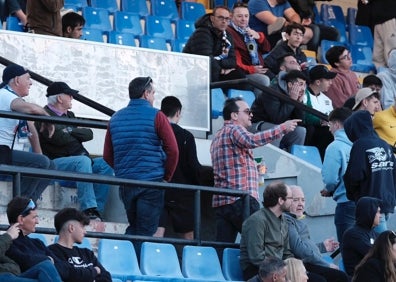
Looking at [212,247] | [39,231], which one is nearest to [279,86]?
[212,247]

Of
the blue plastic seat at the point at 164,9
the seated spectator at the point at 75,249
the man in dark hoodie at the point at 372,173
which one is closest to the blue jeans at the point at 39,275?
the seated spectator at the point at 75,249

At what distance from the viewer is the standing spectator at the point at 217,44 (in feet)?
50.9

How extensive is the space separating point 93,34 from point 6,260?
7.11 meters

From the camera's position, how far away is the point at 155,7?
61.2ft

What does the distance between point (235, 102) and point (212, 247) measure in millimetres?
1320

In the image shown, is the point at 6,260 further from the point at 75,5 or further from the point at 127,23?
the point at 127,23

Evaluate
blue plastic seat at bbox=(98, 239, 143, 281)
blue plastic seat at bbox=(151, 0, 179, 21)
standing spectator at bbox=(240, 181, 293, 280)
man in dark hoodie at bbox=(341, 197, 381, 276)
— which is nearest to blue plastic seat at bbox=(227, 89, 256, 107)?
blue plastic seat at bbox=(151, 0, 179, 21)

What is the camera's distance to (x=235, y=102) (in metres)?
12.8

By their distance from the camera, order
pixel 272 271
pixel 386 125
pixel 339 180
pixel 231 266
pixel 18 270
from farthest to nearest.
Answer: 1. pixel 386 125
2. pixel 339 180
3. pixel 231 266
4. pixel 272 271
5. pixel 18 270

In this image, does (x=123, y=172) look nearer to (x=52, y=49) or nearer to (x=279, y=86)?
(x=52, y=49)

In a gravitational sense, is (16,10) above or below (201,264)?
above

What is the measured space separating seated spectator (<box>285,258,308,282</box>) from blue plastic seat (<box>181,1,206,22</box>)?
803 centimetres

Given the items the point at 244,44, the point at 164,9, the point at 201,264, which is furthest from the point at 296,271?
the point at 164,9

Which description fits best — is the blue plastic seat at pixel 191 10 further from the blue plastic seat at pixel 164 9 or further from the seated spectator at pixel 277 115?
the seated spectator at pixel 277 115
